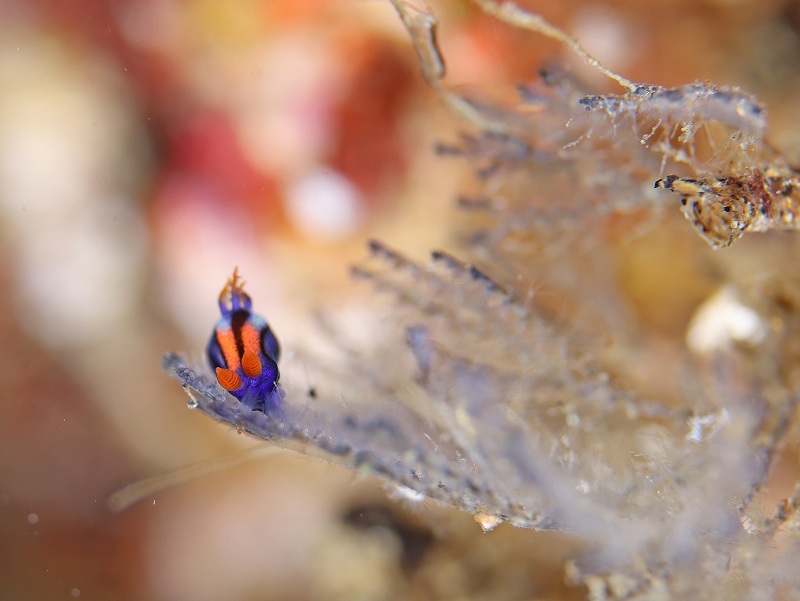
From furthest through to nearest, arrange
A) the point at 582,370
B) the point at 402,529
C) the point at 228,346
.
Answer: the point at 402,529 < the point at 582,370 < the point at 228,346

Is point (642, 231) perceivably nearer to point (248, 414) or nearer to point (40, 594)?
point (248, 414)

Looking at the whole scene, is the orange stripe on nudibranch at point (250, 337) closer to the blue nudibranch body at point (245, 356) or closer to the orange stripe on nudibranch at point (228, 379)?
the blue nudibranch body at point (245, 356)

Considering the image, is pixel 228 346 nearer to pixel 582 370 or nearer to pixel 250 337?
pixel 250 337

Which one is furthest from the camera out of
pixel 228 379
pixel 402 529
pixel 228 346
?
pixel 402 529

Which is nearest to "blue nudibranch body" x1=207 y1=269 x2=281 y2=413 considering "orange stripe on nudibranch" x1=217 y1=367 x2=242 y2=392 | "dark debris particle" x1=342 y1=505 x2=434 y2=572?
"orange stripe on nudibranch" x1=217 y1=367 x2=242 y2=392

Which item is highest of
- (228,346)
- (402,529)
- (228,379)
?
(402,529)

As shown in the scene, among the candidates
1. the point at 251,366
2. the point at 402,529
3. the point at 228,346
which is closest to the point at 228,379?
the point at 251,366
